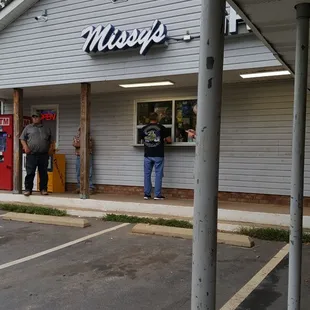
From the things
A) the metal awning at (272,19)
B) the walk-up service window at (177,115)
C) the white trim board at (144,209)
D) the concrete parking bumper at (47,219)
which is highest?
the metal awning at (272,19)

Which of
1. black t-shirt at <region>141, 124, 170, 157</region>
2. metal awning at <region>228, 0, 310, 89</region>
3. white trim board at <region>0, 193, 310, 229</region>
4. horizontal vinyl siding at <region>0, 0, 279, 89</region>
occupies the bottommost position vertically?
white trim board at <region>0, 193, 310, 229</region>

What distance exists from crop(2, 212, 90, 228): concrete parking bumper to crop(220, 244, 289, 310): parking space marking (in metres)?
3.64

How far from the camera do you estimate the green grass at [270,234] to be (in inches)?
256

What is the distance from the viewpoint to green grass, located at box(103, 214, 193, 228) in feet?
24.3

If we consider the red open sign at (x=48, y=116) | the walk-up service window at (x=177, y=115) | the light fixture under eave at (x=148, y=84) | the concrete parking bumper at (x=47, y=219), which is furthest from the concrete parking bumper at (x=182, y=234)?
the red open sign at (x=48, y=116)

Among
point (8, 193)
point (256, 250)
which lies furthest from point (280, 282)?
point (8, 193)

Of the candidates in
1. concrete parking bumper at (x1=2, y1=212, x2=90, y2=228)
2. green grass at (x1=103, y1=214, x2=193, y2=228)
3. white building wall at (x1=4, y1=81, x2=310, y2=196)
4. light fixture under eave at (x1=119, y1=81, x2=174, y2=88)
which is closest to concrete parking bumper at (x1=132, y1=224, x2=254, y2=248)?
green grass at (x1=103, y1=214, x2=193, y2=228)

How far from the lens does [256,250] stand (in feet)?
19.7

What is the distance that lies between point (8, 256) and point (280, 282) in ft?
12.1

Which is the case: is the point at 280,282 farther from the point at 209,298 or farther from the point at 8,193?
the point at 8,193

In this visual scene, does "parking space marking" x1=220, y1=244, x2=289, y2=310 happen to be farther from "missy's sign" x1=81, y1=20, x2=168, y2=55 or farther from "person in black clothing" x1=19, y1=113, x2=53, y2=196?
"person in black clothing" x1=19, y1=113, x2=53, y2=196

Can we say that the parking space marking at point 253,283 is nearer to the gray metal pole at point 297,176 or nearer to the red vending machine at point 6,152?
the gray metal pole at point 297,176

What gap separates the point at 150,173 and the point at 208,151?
709cm

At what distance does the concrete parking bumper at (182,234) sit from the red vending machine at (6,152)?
521cm
